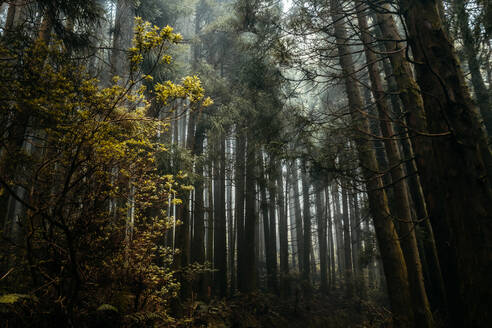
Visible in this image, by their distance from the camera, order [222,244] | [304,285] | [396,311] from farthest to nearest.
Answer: [304,285] → [222,244] → [396,311]

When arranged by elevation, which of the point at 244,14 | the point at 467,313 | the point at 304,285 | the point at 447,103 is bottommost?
the point at 304,285

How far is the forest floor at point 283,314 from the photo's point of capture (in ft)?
23.1

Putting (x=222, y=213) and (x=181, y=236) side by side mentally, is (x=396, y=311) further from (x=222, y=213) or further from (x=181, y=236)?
(x=222, y=213)

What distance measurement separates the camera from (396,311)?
198 inches

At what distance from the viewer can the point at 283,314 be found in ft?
34.2

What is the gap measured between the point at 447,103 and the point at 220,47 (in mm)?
12299

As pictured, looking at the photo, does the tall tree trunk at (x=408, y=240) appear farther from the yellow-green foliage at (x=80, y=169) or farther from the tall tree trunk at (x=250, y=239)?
the tall tree trunk at (x=250, y=239)

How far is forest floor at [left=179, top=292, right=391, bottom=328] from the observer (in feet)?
23.1

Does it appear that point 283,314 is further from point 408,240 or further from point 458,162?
point 458,162

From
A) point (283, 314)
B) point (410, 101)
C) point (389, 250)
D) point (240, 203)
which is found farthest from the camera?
point (240, 203)

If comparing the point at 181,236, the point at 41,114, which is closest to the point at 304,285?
the point at 181,236

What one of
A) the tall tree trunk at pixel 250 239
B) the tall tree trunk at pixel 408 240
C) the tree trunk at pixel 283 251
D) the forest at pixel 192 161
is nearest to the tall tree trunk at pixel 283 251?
the tree trunk at pixel 283 251

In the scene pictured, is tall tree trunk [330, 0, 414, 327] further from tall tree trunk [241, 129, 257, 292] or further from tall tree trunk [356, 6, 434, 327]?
tall tree trunk [241, 129, 257, 292]

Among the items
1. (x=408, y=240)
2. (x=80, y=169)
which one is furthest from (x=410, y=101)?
(x=80, y=169)
